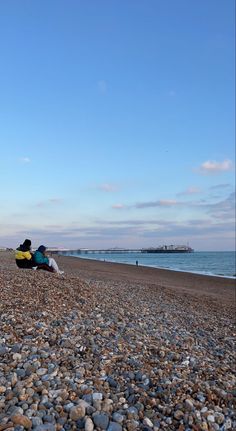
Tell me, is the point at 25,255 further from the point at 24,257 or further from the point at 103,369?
the point at 103,369

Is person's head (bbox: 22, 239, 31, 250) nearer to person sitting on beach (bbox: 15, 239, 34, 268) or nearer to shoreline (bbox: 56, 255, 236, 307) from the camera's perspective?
person sitting on beach (bbox: 15, 239, 34, 268)

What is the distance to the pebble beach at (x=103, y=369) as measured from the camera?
5.22 m

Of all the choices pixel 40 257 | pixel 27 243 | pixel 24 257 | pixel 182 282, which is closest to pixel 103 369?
pixel 27 243

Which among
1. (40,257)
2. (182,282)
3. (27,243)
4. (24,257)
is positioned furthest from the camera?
(182,282)

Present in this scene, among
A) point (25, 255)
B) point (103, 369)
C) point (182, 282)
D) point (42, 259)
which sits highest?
point (25, 255)

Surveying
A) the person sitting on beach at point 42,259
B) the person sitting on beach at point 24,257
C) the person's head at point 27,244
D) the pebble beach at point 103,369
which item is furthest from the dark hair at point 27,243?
the pebble beach at point 103,369

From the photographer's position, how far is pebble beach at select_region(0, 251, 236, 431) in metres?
5.22

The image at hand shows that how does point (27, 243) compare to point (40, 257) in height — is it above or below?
above

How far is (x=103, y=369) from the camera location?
21.8 ft

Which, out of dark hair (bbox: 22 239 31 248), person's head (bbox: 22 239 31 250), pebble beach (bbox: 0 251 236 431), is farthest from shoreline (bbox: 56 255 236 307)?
pebble beach (bbox: 0 251 236 431)

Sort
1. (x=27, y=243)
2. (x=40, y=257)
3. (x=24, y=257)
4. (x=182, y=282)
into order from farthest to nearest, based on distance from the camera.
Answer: (x=182, y=282)
(x=24, y=257)
(x=40, y=257)
(x=27, y=243)

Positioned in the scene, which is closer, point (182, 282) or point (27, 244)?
point (27, 244)

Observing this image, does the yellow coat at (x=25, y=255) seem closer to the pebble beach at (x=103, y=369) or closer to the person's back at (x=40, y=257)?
the person's back at (x=40, y=257)

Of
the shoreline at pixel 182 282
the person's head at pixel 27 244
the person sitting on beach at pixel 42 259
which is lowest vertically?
the shoreline at pixel 182 282
